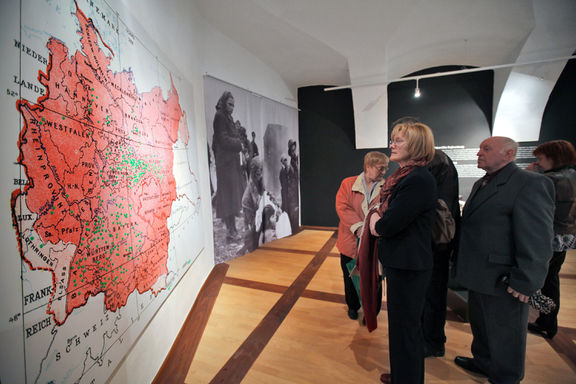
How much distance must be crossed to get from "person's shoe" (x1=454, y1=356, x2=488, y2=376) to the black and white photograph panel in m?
3.03

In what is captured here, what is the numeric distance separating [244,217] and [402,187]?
10.8ft

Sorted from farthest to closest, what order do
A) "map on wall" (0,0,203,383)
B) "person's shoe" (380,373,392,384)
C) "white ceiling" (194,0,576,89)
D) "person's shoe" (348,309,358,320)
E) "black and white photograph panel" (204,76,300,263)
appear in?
"black and white photograph panel" (204,76,300,263) < "white ceiling" (194,0,576,89) < "person's shoe" (348,309,358,320) < "person's shoe" (380,373,392,384) < "map on wall" (0,0,203,383)

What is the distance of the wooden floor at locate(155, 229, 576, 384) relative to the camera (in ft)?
5.90

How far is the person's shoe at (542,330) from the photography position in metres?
2.12

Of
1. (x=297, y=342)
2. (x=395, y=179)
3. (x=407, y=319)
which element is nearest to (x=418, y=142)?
(x=395, y=179)

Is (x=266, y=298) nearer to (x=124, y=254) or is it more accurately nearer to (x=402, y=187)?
(x=124, y=254)

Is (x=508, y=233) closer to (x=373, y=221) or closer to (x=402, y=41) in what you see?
(x=373, y=221)

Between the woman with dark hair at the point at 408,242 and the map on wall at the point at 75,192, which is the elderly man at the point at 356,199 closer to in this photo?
the woman with dark hair at the point at 408,242

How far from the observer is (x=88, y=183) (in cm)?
108

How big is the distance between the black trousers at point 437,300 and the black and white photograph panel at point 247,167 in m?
2.78

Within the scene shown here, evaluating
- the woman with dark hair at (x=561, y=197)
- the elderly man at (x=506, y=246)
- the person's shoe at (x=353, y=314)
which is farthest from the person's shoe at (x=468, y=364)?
the woman with dark hair at (x=561, y=197)

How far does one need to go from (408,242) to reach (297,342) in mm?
1514

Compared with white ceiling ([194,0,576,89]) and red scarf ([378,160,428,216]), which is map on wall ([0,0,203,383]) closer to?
red scarf ([378,160,428,216])

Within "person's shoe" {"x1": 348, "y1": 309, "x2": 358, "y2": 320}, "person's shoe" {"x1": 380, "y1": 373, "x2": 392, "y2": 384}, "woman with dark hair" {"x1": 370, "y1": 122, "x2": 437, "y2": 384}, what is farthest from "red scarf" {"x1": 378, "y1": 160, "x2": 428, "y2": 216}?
"person's shoe" {"x1": 348, "y1": 309, "x2": 358, "y2": 320}
